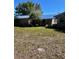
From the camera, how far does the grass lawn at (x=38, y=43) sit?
72.3 inches

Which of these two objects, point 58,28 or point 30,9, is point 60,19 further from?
point 30,9

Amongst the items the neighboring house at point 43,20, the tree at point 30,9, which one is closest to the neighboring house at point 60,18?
the neighboring house at point 43,20

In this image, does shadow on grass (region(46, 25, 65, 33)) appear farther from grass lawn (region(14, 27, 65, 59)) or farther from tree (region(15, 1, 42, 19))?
tree (region(15, 1, 42, 19))

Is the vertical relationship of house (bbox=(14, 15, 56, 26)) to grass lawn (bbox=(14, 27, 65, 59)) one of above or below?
above

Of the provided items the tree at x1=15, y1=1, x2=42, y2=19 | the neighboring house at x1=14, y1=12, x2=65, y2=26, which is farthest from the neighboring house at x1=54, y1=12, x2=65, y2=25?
the tree at x1=15, y1=1, x2=42, y2=19

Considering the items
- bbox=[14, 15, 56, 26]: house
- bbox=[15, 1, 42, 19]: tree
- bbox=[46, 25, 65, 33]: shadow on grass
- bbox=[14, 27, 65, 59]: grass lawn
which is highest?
bbox=[15, 1, 42, 19]: tree

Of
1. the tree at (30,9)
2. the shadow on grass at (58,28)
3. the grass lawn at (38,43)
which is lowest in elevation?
the grass lawn at (38,43)

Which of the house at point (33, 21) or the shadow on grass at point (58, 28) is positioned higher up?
the house at point (33, 21)

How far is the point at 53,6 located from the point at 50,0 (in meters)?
0.05

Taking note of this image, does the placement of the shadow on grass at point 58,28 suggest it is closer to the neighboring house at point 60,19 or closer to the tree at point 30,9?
the neighboring house at point 60,19

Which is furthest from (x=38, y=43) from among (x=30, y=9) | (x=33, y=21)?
(x=30, y=9)

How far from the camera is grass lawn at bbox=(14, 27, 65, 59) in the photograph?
184 cm

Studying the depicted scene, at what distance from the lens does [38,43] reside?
185 cm

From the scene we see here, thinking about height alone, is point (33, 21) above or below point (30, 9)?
below
